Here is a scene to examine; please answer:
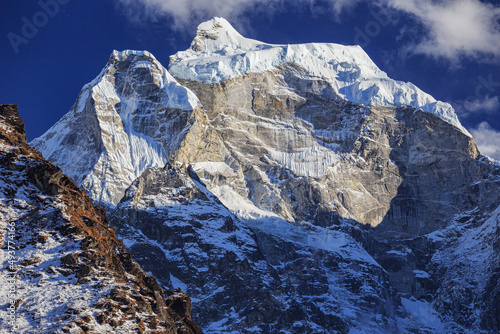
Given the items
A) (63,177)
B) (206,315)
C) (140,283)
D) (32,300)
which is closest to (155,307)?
(140,283)

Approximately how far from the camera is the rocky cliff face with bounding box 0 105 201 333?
90.9 metres

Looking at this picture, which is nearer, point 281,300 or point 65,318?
point 65,318

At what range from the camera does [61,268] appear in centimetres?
9612

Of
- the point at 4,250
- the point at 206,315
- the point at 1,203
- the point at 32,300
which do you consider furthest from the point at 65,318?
the point at 206,315

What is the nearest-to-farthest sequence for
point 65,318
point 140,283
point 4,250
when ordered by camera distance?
point 65,318, point 4,250, point 140,283

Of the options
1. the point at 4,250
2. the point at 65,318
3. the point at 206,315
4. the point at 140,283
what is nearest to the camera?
the point at 65,318

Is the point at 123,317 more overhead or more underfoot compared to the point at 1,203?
more underfoot

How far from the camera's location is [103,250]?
101125 millimetres

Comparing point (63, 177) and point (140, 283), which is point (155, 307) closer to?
point (140, 283)

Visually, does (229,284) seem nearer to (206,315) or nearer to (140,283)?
(206,315)

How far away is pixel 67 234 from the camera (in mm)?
99875

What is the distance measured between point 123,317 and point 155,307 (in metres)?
7.40

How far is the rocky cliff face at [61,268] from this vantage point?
90938 millimetres

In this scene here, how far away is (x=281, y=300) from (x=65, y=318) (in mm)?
109839
